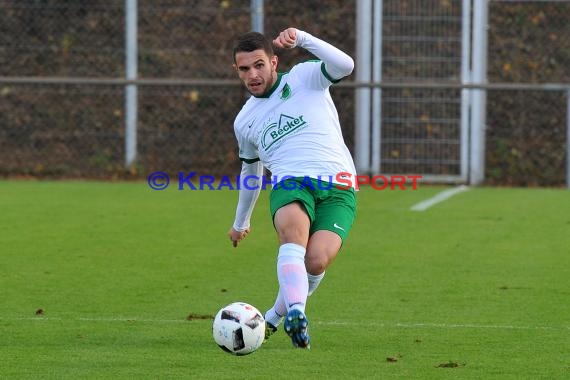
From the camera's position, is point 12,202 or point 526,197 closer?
point 12,202

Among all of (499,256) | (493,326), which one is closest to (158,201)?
(499,256)

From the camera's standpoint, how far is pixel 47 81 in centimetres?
1672

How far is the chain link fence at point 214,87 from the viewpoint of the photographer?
16734 millimetres

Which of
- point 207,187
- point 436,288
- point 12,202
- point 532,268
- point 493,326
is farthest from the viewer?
point 207,187

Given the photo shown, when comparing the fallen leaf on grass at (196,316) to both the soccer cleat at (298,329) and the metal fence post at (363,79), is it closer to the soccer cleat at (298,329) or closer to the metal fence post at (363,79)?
the soccer cleat at (298,329)

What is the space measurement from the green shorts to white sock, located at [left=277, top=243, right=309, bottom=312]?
0.28m

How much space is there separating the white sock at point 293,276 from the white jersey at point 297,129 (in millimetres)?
495

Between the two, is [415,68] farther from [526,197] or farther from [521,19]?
[526,197]

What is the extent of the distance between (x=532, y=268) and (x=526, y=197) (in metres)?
5.39

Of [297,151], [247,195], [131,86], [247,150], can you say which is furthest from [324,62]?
[131,86]

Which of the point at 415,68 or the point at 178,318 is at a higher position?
the point at 415,68

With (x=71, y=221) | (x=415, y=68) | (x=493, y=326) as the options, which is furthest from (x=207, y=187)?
(x=493, y=326)

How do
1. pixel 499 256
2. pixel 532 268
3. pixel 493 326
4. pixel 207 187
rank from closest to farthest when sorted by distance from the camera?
pixel 493 326
pixel 532 268
pixel 499 256
pixel 207 187

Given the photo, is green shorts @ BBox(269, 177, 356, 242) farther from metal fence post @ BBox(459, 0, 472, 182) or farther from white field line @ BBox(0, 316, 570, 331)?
metal fence post @ BBox(459, 0, 472, 182)
